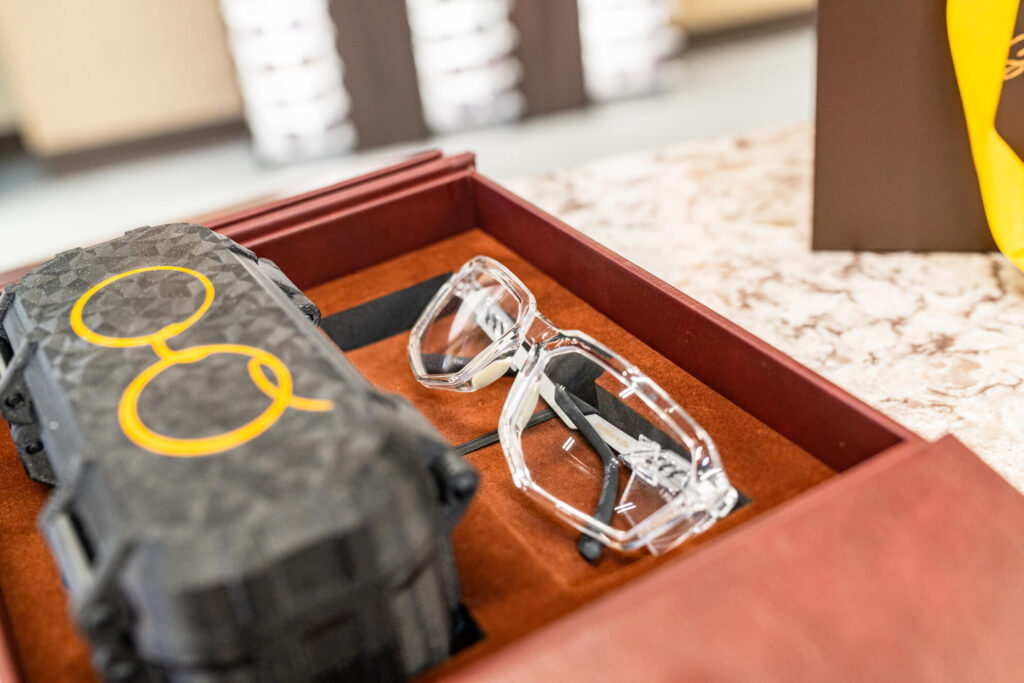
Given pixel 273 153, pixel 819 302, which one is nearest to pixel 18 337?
pixel 819 302

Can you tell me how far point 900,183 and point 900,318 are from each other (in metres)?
0.17

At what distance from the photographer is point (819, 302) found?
763mm

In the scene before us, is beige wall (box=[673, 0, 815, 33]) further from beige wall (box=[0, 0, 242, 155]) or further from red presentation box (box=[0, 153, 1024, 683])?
red presentation box (box=[0, 153, 1024, 683])

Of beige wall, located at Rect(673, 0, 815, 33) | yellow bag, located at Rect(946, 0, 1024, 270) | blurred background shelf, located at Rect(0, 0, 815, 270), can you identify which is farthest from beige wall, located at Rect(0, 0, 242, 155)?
yellow bag, located at Rect(946, 0, 1024, 270)

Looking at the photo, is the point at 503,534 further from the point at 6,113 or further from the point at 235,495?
the point at 6,113

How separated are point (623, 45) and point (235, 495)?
1686mm

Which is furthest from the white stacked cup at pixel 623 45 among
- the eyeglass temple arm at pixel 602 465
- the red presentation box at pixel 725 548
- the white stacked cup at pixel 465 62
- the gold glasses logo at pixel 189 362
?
the gold glasses logo at pixel 189 362

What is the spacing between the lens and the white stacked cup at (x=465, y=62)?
1.57m

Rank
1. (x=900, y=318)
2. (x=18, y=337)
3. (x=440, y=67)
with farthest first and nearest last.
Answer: (x=440, y=67), (x=900, y=318), (x=18, y=337)

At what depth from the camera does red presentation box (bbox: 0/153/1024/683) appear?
322 mm

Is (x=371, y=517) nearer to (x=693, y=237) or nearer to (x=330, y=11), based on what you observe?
(x=693, y=237)

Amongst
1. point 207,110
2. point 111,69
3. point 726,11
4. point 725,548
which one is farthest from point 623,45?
point 725,548

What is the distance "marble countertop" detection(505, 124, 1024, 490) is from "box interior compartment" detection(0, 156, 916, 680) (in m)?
0.17

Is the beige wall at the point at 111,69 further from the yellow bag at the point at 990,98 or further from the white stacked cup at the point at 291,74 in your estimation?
the yellow bag at the point at 990,98
